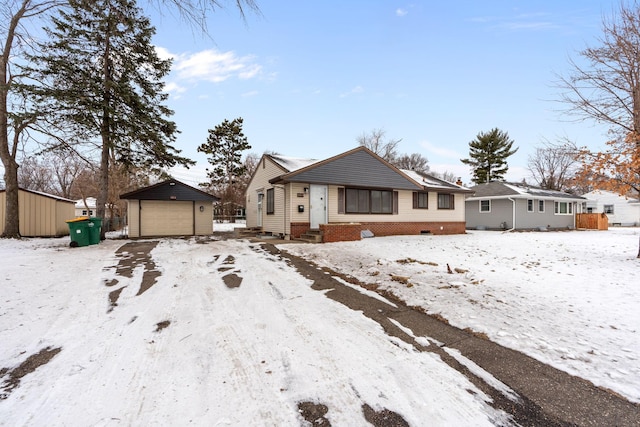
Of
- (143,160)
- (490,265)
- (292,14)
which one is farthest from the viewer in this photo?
(143,160)

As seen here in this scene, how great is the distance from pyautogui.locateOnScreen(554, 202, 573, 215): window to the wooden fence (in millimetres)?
906

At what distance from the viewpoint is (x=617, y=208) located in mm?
31203

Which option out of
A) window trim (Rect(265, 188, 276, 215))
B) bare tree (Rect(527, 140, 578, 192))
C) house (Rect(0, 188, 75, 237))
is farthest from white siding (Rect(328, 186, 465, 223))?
bare tree (Rect(527, 140, 578, 192))

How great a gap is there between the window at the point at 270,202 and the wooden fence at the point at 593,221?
26275 millimetres

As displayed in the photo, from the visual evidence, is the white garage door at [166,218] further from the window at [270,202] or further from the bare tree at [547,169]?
the bare tree at [547,169]

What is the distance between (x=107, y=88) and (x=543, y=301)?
16026 mm

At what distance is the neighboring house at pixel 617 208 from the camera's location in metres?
30.0

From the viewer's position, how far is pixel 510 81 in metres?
10.3

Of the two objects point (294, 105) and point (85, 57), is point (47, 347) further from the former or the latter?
point (294, 105)

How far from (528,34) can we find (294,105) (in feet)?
36.4

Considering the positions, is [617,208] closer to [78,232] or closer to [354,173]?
[354,173]

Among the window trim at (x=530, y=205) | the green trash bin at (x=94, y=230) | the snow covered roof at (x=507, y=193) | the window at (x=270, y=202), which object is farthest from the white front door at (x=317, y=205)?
the window trim at (x=530, y=205)

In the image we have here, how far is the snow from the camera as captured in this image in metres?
1.93

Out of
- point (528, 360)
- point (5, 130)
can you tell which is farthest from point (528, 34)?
point (5, 130)
